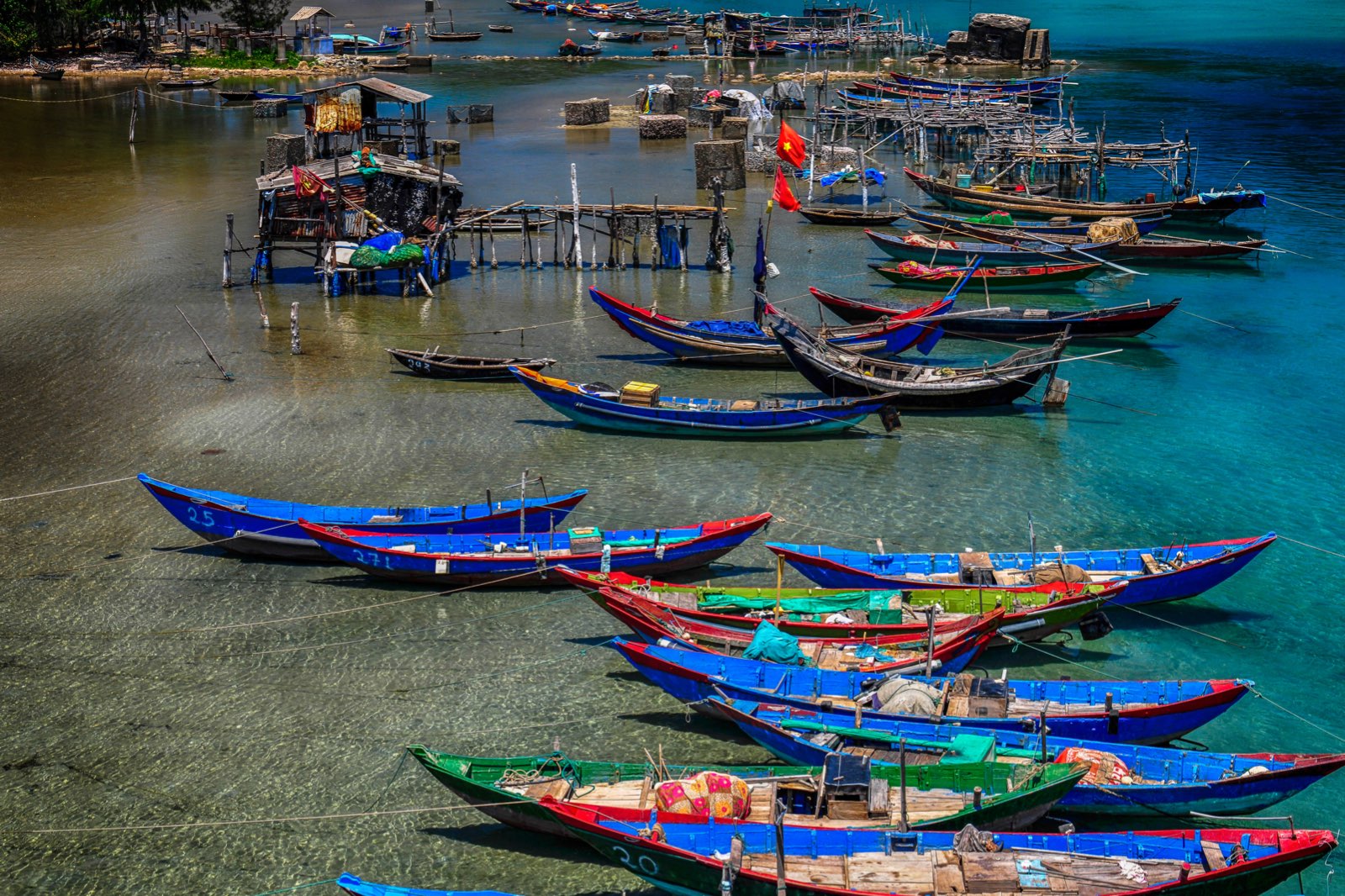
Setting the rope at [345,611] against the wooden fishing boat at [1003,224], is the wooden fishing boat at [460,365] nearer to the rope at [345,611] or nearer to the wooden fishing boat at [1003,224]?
the rope at [345,611]

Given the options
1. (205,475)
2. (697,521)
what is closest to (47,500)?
(205,475)

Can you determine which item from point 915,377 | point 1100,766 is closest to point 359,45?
point 915,377

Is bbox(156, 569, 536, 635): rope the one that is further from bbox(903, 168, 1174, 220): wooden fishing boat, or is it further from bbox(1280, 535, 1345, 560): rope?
bbox(903, 168, 1174, 220): wooden fishing boat

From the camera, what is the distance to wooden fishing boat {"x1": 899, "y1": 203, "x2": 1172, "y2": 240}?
151 ft

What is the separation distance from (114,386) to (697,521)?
53.4 ft

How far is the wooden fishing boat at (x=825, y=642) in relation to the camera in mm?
18766

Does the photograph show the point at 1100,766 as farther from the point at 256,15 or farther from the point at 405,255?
the point at 256,15

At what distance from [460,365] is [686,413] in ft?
23.3

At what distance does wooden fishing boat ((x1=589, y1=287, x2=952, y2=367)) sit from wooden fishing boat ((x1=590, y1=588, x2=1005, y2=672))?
589 inches

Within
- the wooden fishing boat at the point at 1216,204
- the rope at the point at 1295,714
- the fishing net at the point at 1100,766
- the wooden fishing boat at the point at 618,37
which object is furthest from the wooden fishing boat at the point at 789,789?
the wooden fishing boat at the point at 618,37

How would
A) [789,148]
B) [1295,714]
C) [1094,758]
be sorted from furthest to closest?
[789,148] → [1295,714] → [1094,758]

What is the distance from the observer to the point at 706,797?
49.2ft

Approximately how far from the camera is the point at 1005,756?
16.4 meters

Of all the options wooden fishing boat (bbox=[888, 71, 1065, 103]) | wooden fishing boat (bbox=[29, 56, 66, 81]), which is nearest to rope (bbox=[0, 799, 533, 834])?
wooden fishing boat (bbox=[888, 71, 1065, 103])
